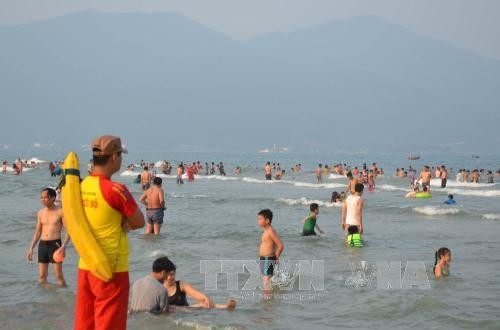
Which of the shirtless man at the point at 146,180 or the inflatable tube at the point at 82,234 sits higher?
the inflatable tube at the point at 82,234

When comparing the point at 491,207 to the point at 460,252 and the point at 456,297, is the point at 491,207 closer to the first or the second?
the point at 460,252

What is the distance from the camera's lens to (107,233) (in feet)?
15.3

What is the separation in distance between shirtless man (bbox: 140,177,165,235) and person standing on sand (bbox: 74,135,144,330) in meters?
10.5

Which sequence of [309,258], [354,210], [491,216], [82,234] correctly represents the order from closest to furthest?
[82,234]
[309,258]
[354,210]
[491,216]

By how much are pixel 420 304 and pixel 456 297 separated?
32.3 inches

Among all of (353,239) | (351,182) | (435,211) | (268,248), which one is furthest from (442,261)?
(435,211)

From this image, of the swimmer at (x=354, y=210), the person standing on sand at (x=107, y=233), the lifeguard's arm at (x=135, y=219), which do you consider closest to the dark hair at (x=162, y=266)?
the person standing on sand at (x=107, y=233)

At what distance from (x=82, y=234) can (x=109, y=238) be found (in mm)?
183

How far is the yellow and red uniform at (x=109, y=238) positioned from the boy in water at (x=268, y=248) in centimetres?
507

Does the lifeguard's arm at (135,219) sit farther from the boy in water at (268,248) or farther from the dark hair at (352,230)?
the dark hair at (352,230)

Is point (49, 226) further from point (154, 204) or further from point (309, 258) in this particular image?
point (154, 204)

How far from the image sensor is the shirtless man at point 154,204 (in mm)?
15528

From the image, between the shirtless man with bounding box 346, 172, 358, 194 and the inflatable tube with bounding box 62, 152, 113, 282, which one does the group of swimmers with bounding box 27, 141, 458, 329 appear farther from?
the shirtless man with bounding box 346, 172, 358, 194

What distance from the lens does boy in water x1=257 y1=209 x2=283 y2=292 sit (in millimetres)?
9703
